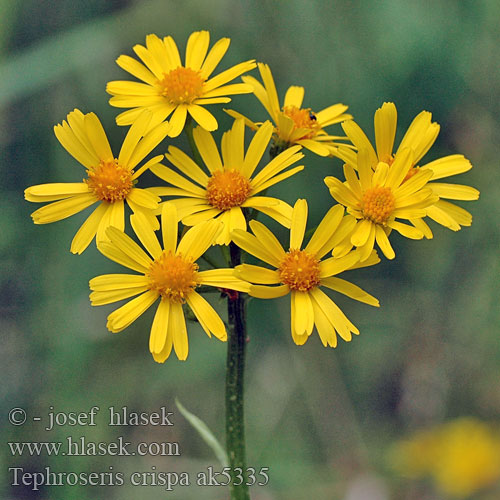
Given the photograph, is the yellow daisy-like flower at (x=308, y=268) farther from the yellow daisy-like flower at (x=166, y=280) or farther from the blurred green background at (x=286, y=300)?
the blurred green background at (x=286, y=300)

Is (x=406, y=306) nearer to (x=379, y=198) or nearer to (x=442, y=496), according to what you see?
(x=442, y=496)

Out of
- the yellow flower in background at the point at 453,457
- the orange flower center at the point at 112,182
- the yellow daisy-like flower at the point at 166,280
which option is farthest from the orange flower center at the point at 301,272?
the yellow flower in background at the point at 453,457

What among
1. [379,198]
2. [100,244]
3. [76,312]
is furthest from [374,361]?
[100,244]

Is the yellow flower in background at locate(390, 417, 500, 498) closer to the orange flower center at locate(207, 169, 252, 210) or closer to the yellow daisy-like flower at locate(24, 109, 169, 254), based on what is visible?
the orange flower center at locate(207, 169, 252, 210)

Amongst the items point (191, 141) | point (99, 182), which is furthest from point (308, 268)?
point (99, 182)

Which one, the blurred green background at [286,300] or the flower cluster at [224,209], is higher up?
the blurred green background at [286,300]

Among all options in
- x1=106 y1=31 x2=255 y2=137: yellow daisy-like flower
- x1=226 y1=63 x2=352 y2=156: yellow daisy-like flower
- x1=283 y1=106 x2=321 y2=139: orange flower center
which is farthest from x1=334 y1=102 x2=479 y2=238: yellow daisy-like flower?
x1=106 y1=31 x2=255 y2=137: yellow daisy-like flower
